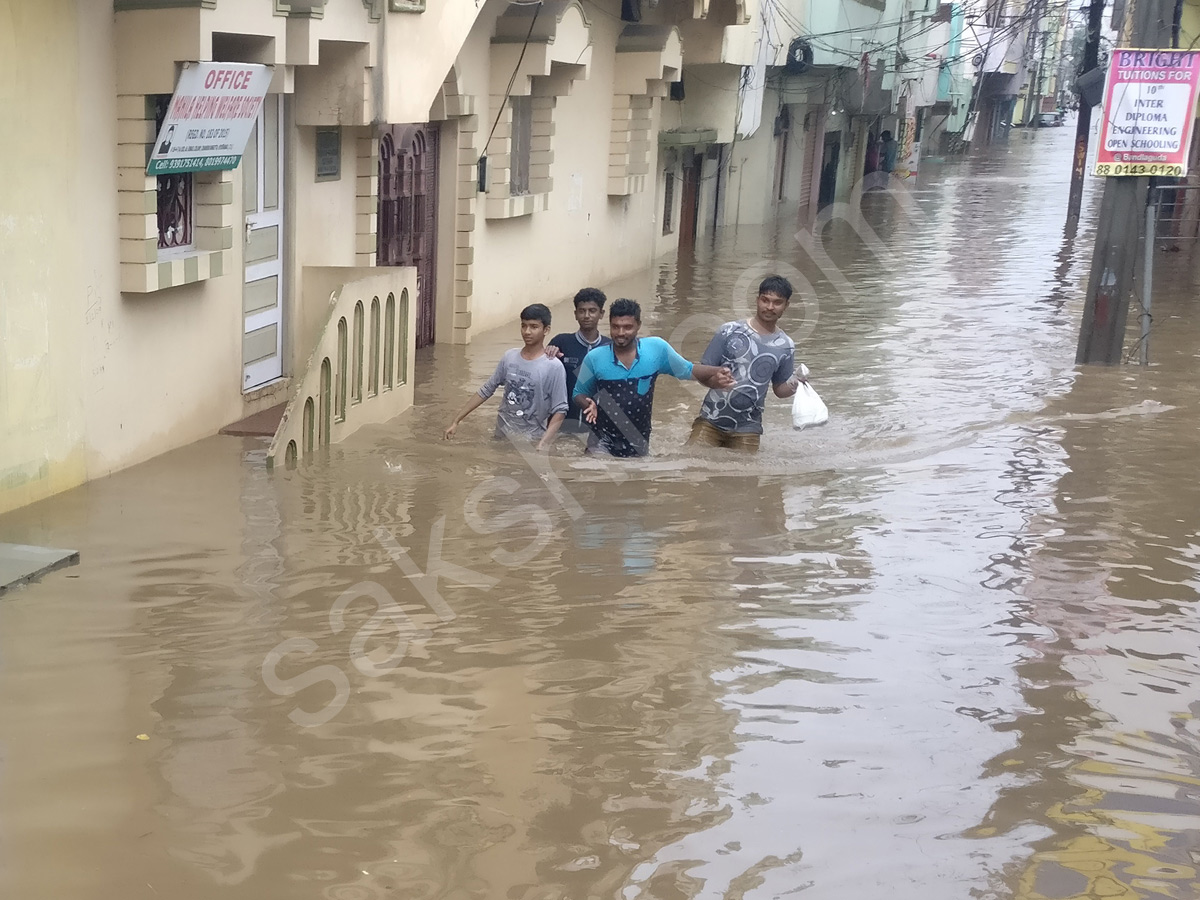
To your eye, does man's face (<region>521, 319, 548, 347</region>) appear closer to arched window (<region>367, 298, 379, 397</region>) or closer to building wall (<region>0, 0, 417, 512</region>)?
arched window (<region>367, 298, 379, 397</region>)

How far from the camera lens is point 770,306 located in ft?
27.2

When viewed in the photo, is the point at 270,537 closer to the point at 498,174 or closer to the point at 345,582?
the point at 345,582

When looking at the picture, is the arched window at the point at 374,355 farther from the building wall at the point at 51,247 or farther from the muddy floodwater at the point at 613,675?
the building wall at the point at 51,247

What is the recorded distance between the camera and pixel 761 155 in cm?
3070

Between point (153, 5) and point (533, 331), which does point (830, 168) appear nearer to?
point (533, 331)

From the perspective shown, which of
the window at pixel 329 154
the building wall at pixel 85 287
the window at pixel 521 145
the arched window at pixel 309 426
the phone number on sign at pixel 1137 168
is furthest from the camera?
the window at pixel 521 145

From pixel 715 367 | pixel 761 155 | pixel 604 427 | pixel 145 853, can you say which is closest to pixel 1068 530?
pixel 715 367

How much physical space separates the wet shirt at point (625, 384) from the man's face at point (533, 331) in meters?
0.32

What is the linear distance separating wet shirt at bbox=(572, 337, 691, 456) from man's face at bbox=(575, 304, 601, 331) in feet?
0.98

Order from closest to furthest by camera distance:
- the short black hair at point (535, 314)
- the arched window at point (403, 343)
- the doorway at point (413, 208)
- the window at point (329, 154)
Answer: the short black hair at point (535, 314), the arched window at point (403, 343), the window at point (329, 154), the doorway at point (413, 208)

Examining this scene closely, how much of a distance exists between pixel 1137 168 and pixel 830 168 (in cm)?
2767

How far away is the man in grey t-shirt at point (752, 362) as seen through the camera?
8422 mm

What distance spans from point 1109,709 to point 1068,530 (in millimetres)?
2480

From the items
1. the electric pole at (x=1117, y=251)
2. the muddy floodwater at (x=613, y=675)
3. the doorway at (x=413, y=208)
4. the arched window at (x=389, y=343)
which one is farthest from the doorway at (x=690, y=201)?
the muddy floodwater at (x=613, y=675)
